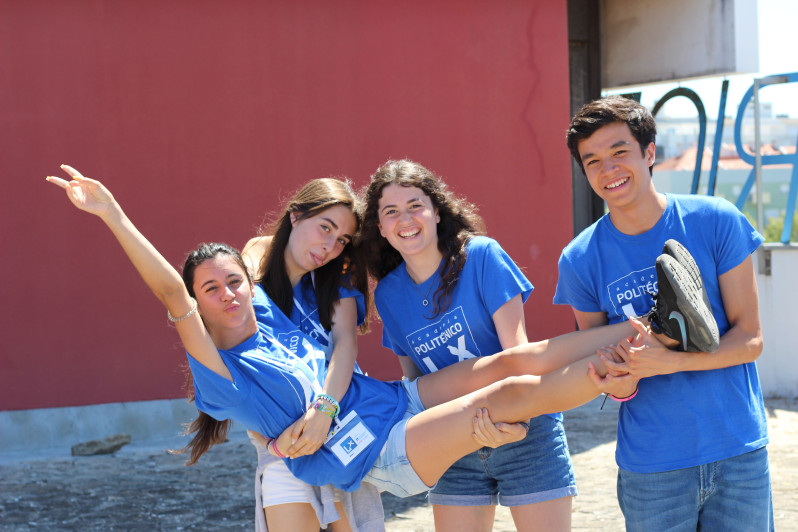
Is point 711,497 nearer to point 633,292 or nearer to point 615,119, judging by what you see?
point 633,292

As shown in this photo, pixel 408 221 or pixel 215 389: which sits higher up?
pixel 408 221

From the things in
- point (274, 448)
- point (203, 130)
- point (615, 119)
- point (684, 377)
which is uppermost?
point (203, 130)

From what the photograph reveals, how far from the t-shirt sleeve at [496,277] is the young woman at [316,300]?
1.71 ft

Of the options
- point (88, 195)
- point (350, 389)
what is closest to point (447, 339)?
point (350, 389)

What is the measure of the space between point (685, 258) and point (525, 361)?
0.68 m

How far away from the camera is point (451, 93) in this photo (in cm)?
667

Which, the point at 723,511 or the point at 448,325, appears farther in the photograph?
the point at 448,325

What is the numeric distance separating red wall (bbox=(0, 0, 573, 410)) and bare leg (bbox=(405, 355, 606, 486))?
12.0 ft

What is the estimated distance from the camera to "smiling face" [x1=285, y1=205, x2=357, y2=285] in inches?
124

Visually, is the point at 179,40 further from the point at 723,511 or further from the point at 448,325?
the point at 723,511

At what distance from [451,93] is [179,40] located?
2099 millimetres

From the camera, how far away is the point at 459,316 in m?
2.93

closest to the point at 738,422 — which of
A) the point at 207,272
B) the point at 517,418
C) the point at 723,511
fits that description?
the point at 723,511

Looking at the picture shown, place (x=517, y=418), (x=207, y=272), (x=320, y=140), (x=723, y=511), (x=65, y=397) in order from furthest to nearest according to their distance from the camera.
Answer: (x=320, y=140) < (x=65, y=397) < (x=207, y=272) < (x=517, y=418) < (x=723, y=511)
